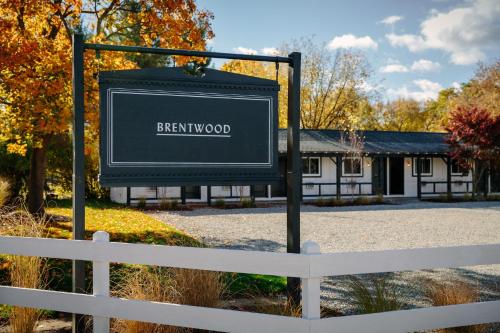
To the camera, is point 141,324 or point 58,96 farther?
point 58,96

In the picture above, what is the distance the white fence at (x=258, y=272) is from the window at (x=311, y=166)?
860 inches

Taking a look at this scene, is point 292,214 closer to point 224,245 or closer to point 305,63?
point 224,245

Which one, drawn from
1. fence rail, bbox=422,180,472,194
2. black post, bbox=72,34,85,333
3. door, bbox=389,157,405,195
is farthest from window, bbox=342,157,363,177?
black post, bbox=72,34,85,333

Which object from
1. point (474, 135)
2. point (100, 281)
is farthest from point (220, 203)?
point (100, 281)

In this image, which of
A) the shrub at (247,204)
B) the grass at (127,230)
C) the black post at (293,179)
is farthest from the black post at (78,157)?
the shrub at (247,204)

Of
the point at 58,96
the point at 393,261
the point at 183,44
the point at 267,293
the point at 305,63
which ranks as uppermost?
the point at 305,63

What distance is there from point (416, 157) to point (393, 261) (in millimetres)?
26260

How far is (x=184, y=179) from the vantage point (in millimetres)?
5016

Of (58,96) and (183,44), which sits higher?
(183,44)

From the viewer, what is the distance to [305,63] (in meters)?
41.5

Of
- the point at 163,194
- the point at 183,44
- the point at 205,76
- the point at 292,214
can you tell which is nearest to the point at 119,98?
the point at 205,76

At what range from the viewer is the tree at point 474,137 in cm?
2552

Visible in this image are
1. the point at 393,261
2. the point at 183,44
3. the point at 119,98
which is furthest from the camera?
the point at 183,44

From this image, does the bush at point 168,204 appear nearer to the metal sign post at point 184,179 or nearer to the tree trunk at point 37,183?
the tree trunk at point 37,183
